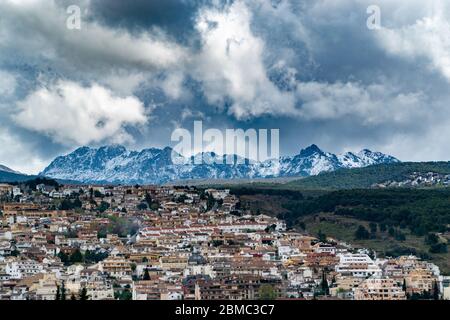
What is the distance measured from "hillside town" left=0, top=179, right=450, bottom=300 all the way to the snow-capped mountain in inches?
2503

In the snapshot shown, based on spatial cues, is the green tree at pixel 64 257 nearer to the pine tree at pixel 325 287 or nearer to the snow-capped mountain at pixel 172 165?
the pine tree at pixel 325 287

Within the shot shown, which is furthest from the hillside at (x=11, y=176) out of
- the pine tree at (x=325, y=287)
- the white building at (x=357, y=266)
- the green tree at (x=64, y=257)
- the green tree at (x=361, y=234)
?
the pine tree at (x=325, y=287)

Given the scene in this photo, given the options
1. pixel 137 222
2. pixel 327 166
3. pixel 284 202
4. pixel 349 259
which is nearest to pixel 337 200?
pixel 284 202

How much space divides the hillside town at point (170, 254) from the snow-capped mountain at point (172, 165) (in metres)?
63.6

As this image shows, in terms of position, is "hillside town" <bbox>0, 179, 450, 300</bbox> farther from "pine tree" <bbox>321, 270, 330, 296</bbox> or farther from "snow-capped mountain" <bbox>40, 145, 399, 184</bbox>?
"snow-capped mountain" <bbox>40, 145, 399, 184</bbox>

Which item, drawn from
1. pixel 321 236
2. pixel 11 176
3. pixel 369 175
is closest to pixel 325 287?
pixel 321 236

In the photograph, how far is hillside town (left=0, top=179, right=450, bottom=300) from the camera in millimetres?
24359

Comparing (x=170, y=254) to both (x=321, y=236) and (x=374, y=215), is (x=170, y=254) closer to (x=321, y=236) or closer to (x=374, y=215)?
(x=321, y=236)

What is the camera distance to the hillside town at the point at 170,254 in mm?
24359

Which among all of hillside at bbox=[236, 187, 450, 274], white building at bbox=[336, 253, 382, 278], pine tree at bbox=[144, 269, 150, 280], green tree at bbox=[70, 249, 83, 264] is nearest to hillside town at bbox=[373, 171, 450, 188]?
hillside at bbox=[236, 187, 450, 274]
